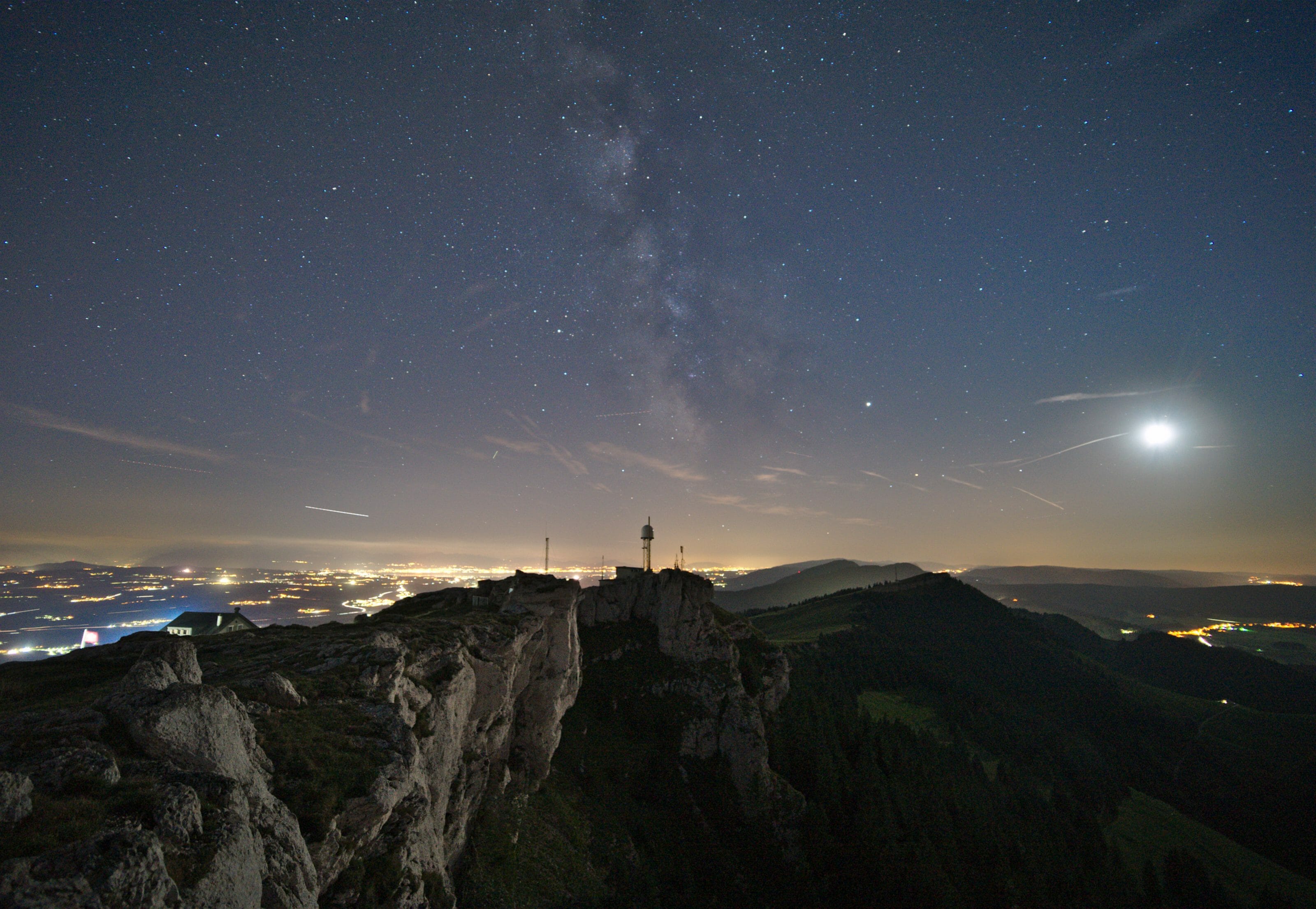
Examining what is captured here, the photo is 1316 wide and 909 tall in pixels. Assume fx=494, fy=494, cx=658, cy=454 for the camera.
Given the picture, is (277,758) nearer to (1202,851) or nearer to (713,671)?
(713,671)

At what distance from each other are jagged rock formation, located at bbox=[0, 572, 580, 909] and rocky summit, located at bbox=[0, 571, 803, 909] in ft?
0.19

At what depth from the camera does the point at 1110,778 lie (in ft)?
447

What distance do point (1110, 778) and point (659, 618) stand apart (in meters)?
146

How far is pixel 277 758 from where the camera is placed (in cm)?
1912

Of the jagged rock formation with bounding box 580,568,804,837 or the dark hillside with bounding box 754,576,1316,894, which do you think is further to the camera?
the dark hillside with bounding box 754,576,1316,894

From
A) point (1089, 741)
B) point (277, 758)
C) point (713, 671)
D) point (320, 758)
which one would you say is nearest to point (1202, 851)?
point (1089, 741)

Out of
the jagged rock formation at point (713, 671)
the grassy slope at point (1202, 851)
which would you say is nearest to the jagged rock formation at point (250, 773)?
the jagged rock formation at point (713, 671)

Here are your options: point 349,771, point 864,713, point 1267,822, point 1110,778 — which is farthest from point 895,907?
point 1267,822

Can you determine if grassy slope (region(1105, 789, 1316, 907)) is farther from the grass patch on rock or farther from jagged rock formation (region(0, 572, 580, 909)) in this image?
the grass patch on rock

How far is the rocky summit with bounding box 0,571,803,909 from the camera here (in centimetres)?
1022

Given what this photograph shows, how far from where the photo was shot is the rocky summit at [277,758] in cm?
1022

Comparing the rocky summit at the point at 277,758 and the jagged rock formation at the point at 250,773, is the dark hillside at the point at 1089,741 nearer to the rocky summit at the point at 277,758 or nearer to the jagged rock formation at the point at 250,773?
the rocky summit at the point at 277,758

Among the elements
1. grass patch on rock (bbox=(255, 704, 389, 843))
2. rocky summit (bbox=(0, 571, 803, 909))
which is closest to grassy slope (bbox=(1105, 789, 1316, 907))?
rocky summit (bbox=(0, 571, 803, 909))

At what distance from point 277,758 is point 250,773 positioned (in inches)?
127
